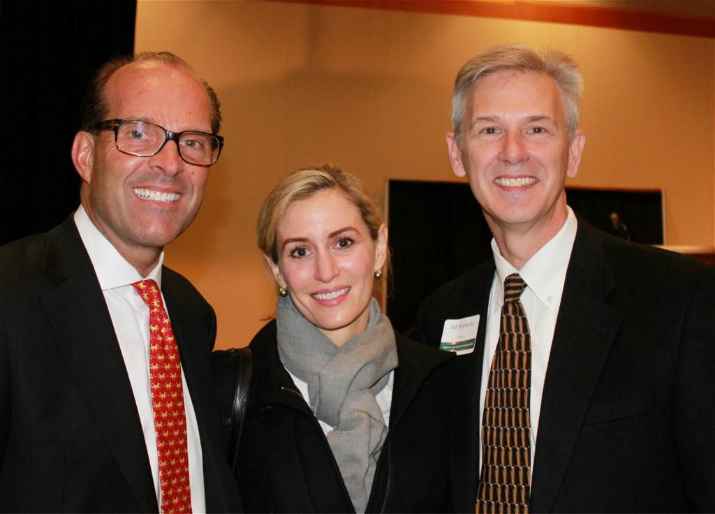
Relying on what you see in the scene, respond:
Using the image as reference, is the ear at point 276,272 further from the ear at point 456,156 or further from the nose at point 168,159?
the ear at point 456,156

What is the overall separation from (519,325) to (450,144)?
0.74 metres

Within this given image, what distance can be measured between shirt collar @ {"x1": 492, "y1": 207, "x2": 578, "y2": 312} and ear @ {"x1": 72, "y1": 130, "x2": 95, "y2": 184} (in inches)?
52.9

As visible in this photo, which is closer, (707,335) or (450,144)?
(707,335)

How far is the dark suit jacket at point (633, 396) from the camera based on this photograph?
5.86ft

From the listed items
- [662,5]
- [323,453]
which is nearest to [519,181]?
[323,453]

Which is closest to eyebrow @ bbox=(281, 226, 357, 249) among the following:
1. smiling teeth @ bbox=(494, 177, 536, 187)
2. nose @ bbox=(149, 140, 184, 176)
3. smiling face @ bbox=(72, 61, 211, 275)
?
smiling face @ bbox=(72, 61, 211, 275)

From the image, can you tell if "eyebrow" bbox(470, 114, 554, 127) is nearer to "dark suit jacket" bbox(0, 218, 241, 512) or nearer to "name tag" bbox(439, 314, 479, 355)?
"name tag" bbox(439, 314, 479, 355)

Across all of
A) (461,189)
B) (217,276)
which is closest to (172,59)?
(217,276)

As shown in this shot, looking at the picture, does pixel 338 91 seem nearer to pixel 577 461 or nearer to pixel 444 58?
pixel 444 58

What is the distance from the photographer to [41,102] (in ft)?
11.6

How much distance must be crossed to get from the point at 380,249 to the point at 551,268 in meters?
0.62

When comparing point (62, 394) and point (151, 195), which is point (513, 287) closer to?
point (151, 195)

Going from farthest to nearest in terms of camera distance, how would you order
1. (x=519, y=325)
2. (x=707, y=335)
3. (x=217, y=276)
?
(x=217, y=276) < (x=519, y=325) < (x=707, y=335)

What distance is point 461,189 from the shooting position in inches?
295
